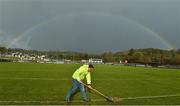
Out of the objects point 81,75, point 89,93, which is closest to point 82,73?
point 81,75

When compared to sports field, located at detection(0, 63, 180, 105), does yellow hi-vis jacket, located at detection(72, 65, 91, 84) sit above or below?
above

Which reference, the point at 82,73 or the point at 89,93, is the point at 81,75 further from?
the point at 89,93

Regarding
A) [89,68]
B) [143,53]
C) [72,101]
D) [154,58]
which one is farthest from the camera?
[143,53]

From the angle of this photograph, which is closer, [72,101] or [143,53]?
[72,101]

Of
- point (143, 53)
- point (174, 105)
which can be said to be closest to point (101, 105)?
point (174, 105)

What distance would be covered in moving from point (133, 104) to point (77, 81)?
2.83 metres

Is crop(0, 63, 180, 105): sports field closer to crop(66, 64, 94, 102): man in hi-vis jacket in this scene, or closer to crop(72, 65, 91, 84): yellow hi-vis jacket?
crop(66, 64, 94, 102): man in hi-vis jacket

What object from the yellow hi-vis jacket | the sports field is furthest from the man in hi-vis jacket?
the sports field

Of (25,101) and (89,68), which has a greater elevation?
(89,68)

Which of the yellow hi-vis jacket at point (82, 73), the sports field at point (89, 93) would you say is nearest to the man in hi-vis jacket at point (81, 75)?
the yellow hi-vis jacket at point (82, 73)

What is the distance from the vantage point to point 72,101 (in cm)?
1809

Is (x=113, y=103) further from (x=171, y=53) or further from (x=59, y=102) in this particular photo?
(x=171, y=53)

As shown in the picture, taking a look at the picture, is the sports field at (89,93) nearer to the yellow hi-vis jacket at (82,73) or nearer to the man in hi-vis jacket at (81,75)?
the man in hi-vis jacket at (81,75)

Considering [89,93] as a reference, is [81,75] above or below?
above
